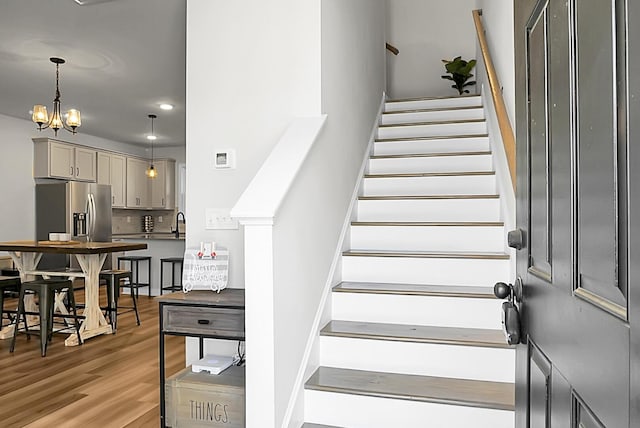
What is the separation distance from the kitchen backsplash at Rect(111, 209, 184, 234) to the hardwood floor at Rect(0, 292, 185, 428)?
466 cm

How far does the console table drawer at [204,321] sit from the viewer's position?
87.3 inches

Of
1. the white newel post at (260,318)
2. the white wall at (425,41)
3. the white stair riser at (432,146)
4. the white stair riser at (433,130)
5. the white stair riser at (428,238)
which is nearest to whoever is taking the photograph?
the white newel post at (260,318)

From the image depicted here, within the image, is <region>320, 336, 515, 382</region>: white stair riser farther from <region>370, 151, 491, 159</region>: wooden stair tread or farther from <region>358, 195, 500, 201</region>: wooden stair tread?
<region>370, 151, 491, 159</region>: wooden stair tread

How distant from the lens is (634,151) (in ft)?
1.77

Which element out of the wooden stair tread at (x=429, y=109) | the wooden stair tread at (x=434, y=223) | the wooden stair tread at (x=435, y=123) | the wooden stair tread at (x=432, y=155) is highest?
the wooden stair tread at (x=429, y=109)

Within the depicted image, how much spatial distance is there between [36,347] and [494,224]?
408 cm

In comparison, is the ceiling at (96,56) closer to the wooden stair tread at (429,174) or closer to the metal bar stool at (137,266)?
the wooden stair tread at (429,174)

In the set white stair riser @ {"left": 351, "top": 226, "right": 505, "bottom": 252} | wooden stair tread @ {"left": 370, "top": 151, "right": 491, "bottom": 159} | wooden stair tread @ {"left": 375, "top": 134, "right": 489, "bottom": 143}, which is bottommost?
white stair riser @ {"left": 351, "top": 226, "right": 505, "bottom": 252}

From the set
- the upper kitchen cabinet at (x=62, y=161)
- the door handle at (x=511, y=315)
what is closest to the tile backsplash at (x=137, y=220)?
the upper kitchen cabinet at (x=62, y=161)

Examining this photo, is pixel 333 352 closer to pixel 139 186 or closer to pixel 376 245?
pixel 376 245

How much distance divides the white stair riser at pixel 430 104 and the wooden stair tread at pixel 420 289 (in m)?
2.49

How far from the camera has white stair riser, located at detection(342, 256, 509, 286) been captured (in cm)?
273

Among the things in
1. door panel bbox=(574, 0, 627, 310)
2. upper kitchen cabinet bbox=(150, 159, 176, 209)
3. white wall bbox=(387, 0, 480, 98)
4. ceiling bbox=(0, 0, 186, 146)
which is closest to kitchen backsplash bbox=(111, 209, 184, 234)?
upper kitchen cabinet bbox=(150, 159, 176, 209)

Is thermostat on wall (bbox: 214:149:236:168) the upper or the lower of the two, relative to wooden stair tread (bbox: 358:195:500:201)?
upper
